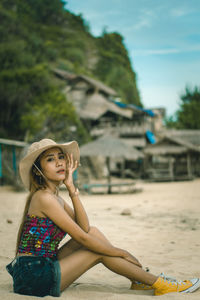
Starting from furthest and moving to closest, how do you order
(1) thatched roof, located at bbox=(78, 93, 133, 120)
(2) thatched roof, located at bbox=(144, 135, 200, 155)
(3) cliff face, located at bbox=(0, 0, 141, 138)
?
1. (1) thatched roof, located at bbox=(78, 93, 133, 120)
2. (2) thatched roof, located at bbox=(144, 135, 200, 155)
3. (3) cliff face, located at bbox=(0, 0, 141, 138)

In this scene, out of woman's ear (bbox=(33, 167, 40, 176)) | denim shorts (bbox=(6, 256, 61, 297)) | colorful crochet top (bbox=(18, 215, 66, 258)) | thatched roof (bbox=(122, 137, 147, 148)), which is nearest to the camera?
denim shorts (bbox=(6, 256, 61, 297))

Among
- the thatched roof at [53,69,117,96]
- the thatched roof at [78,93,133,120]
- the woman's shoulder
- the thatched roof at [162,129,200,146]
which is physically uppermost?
the thatched roof at [53,69,117,96]

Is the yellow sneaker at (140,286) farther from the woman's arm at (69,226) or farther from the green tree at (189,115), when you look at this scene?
the green tree at (189,115)

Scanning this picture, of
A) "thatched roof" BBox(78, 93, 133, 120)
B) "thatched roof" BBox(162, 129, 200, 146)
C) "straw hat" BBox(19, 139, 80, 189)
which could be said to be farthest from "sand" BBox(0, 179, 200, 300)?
"thatched roof" BBox(78, 93, 133, 120)

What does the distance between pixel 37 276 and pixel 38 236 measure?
0.90ft

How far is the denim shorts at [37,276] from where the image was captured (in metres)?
2.22

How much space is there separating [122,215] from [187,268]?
401 centimetres

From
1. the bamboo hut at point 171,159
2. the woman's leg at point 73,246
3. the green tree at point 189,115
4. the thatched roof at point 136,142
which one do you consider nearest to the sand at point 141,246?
the woman's leg at point 73,246

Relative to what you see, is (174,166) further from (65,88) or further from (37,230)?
(37,230)

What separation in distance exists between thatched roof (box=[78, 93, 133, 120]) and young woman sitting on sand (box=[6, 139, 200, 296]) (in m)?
27.0

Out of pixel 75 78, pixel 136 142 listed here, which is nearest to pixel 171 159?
pixel 136 142

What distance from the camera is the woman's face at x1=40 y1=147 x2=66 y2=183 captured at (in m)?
2.54

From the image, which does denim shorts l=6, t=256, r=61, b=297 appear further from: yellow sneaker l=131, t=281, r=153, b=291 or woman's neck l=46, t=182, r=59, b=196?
yellow sneaker l=131, t=281, r=153, b=291

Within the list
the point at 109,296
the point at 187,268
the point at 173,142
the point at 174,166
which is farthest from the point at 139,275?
the point at 174,166
